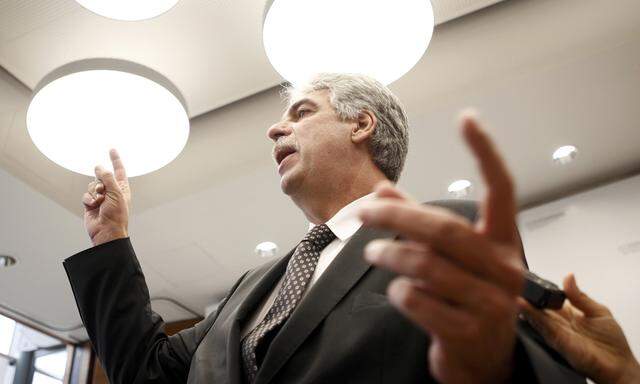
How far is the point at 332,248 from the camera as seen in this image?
126 centimetres

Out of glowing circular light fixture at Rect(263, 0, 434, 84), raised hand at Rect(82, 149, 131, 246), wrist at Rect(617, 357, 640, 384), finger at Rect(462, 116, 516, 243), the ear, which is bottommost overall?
wrist at Rect(617, 357, 640, 384)

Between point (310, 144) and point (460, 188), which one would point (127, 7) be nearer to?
point (310, 144)

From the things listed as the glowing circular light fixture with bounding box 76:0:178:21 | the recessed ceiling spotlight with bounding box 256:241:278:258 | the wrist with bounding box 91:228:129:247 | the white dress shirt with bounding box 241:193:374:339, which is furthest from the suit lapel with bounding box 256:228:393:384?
the recessed ceiling spotlight with bounding box 256:241:278:258

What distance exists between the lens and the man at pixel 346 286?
55 centimetres

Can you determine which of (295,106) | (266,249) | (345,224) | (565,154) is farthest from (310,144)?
(266,249)

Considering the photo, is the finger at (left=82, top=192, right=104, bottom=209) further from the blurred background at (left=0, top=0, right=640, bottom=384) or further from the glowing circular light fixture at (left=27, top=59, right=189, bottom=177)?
the blurred background at (left=0, top=0, right=640, bottom=384)

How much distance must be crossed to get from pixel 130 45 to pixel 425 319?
2.24 metres

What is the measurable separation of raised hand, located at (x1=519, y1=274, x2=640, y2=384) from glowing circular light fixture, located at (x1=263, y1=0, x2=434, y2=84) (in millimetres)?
1272

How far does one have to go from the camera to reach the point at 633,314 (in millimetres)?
2910

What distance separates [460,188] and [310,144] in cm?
194

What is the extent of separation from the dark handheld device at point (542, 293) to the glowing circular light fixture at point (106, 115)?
1.74 m

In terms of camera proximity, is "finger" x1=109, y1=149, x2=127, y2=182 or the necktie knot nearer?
the necktie knot

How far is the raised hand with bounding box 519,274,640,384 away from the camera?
795 millimetres

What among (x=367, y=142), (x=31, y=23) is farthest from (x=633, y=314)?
(x=31, y=23)
